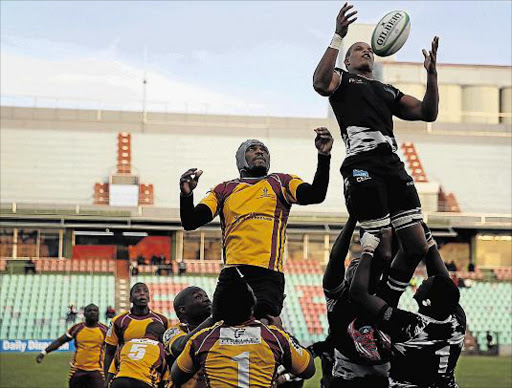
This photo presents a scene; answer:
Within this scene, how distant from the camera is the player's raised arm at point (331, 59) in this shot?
710 centimetres

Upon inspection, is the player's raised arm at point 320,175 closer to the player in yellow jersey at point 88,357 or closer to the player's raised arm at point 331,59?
the player's raised arm at point 331,59

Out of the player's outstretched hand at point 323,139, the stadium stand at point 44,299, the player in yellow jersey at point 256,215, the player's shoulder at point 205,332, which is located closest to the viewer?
the player's shoulder at point 205,332

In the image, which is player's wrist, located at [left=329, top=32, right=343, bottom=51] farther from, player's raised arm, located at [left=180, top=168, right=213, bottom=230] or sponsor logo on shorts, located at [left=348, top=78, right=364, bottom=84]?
player's raised arm, located at [left=180, top=168, right=213, bottom=230]

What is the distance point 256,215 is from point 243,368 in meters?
1.76

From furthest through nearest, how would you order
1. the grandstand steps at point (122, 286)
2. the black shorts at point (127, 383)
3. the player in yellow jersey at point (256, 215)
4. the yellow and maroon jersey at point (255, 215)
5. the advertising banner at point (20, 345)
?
1. the grandstand steps at point (122, 286)
2. the advertising banner at point (20, 345)
3. the black shorts at point (127, 383)
4. the yellow and maroon jersey at point (255, 215)
5. the player in yellow jersey at point (256, 215)

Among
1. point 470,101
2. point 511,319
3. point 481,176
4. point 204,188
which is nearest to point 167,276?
point 204,188

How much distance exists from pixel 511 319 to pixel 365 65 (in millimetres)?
37417

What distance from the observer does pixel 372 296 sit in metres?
6.98

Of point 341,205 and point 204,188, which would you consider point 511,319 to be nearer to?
point 341,205

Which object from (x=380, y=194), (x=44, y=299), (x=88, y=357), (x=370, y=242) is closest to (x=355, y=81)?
(x=380, y=194)

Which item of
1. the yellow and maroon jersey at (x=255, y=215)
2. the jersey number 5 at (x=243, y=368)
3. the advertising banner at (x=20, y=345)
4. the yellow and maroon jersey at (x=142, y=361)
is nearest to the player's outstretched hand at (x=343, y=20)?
the yellow and maroon jersey at (x=255, y=215)

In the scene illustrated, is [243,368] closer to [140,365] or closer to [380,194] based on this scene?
[380,194]

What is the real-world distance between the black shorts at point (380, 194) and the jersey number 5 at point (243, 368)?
5.23 feet

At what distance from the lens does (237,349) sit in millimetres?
6297
